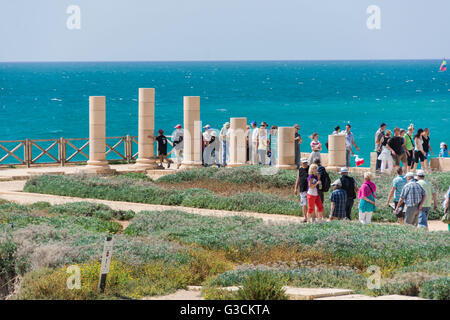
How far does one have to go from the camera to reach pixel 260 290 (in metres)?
11.0

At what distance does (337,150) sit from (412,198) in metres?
10.3

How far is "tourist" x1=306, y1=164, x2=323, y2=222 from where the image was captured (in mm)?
18547

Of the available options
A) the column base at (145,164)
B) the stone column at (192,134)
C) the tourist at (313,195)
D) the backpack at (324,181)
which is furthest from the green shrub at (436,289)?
the column base at (145,164)

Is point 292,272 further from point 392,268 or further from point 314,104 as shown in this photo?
point 314,104

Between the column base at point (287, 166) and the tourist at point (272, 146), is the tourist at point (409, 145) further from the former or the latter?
the tourist at point (272, 146)

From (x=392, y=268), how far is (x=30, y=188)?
1412 cm

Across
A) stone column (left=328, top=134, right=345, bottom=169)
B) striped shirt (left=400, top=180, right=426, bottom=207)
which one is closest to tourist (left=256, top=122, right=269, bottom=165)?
stone column (left=328, top=134, right=345, bottom=169)

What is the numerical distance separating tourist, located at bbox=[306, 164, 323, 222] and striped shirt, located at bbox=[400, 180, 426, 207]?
199 cm

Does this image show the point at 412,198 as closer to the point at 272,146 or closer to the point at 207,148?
the point at 272,146

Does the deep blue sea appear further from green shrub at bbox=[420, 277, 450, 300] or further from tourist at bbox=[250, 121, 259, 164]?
green shrub at bbox=[420, 277, 450, 300]

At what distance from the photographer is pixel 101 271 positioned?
39.0ft

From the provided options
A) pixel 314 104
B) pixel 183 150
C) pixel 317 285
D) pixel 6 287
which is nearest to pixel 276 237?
pixel 317 285

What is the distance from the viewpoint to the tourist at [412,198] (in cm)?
1730

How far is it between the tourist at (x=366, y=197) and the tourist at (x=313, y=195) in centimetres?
110
